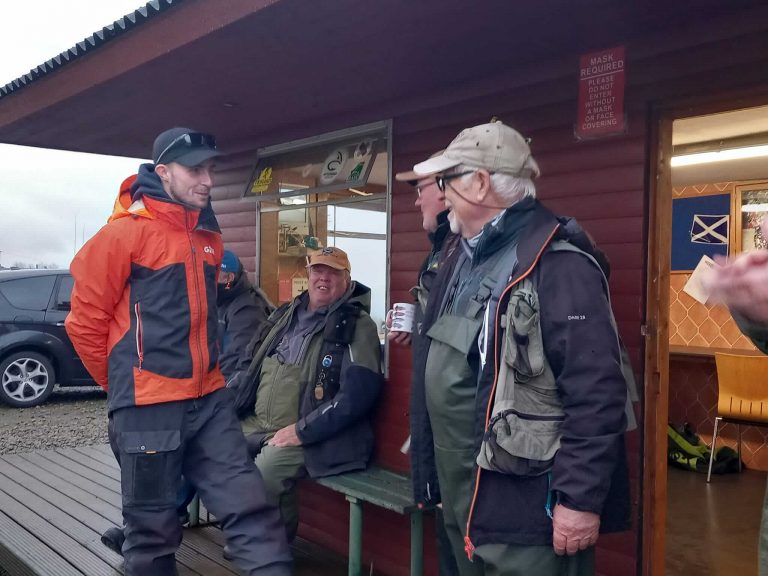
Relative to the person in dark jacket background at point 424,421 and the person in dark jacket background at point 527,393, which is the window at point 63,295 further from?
the person in dark jacket background at point 527,393

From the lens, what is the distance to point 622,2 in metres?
2.31

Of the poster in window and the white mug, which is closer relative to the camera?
the white mug

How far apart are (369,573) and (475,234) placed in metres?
2.27

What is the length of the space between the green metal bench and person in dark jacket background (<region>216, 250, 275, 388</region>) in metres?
0.98

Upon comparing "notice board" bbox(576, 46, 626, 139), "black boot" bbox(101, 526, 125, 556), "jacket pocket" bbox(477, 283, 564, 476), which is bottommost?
"black boot" bbox(101, 526, 125, 556)

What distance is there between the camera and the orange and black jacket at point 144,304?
263 centimetres

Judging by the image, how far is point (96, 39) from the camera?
3379 mm

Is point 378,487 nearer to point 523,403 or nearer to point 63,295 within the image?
point 523,403

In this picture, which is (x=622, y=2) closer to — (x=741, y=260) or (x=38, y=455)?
(x=741, y=260)

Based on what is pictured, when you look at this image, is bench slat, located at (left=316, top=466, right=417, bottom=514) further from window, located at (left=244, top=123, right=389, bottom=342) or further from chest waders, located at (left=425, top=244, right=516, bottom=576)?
chest waders, located at (left=425, top=244, right=516, bottom=576)

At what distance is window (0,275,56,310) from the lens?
864 cm

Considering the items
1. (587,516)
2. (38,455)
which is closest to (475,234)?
(587,516)

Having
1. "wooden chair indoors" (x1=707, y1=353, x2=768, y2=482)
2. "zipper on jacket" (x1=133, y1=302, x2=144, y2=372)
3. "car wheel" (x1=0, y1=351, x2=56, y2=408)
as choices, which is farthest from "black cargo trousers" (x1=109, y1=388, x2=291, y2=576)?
"car wheel" (x1=0, y1=351, x2=56, y2=408)

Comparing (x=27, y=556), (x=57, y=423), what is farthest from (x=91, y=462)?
(x=57, y=423)
